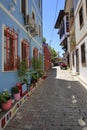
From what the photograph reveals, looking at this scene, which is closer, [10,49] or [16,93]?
[16,93]

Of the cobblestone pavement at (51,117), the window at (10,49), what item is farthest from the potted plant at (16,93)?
the window at (10,49)

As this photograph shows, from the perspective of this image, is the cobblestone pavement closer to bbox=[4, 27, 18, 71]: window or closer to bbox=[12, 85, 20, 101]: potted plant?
bbox=[12, 85, 20, 101]: potted plant

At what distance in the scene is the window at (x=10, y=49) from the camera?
599 centimetres

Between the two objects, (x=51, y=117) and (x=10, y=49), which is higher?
(x=10, y=49)

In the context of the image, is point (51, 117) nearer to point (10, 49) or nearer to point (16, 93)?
point (16, 93)

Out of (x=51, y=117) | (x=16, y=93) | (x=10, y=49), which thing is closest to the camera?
(x=51, y=117)

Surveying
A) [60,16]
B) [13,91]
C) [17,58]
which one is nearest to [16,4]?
[17,58]

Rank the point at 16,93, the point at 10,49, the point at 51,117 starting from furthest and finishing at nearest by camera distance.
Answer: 1. the point at 10,49
2. the point at 16,93
3. the point at 51,117

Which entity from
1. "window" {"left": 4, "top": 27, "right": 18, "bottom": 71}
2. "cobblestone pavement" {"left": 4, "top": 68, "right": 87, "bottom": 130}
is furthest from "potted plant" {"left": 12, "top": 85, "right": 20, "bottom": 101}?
"window" {"left": 4, "top": 27, "right": 18, "bottom": 71}

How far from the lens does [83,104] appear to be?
6035 millimetres

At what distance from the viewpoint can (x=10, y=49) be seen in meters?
6.61

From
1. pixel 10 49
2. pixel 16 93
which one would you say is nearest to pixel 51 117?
pixel 16 93

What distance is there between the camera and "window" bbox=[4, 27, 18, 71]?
599 centimetres

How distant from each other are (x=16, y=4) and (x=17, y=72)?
2925 mm
